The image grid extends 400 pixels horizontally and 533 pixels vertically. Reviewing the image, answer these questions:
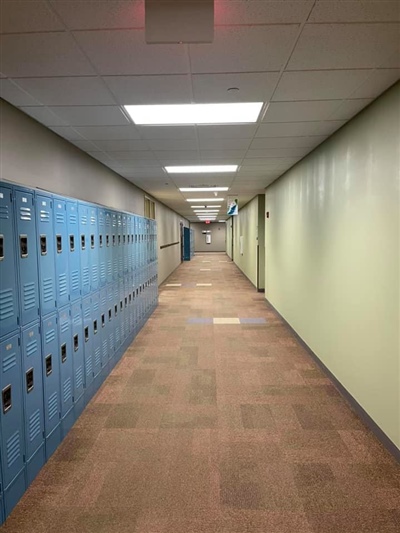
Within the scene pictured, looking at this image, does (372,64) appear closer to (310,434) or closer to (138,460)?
(310,434)

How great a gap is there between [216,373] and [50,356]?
2.10 meters

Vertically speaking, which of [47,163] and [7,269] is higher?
[47,163]

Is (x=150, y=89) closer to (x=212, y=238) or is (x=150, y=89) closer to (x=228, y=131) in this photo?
(x=228, y=131)

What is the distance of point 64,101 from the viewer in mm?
2736

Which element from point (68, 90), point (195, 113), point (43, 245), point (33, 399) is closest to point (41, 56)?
point (68, 90)

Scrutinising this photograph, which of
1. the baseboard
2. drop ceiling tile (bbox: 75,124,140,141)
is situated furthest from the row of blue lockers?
the baseboard

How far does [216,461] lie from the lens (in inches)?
99.0

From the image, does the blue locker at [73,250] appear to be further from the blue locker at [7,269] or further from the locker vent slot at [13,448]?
the locker vent slot at [13,448]

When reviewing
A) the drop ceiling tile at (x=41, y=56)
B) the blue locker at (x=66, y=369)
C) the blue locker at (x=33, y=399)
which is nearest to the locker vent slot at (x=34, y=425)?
the blue locker at (x=33, y=399)

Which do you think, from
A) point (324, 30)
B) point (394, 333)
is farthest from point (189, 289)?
point (324, 30)

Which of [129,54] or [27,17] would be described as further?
[129,54]

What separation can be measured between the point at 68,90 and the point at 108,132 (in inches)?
40.5

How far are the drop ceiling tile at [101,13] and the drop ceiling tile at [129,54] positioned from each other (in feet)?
0.20

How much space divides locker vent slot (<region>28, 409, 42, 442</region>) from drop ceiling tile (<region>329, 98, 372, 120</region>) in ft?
10.8
